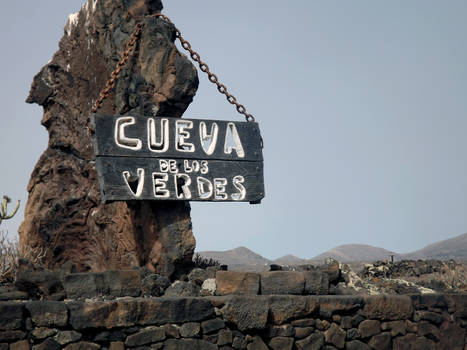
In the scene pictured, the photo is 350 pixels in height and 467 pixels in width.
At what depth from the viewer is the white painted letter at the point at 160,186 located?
26.9ft

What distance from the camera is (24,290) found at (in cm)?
725

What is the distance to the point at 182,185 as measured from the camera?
8.41 m

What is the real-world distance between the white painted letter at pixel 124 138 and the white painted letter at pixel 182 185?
636 millimetres

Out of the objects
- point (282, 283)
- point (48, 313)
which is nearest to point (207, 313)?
point (282, 283)

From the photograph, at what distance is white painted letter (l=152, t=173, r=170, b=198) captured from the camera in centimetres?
821

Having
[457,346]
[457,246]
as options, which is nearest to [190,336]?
[457,346]

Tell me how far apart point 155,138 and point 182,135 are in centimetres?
37

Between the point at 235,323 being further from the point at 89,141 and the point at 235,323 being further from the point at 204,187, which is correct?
the point at 89,141

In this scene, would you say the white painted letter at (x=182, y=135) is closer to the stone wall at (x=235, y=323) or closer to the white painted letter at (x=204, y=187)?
the white painted letter at (x=204, y=187)

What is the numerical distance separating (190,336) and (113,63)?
14.5 ft

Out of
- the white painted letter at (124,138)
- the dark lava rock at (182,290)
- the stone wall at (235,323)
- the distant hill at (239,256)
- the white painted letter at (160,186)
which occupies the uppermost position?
the distant hill at (239,256)

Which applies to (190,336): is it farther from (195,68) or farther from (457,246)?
(457,246)

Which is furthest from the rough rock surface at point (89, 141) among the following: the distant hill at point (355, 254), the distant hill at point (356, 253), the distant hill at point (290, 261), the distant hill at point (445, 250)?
the distant hill at point (356, 253)

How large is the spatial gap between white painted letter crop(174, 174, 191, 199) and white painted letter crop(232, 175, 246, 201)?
0.66 m
